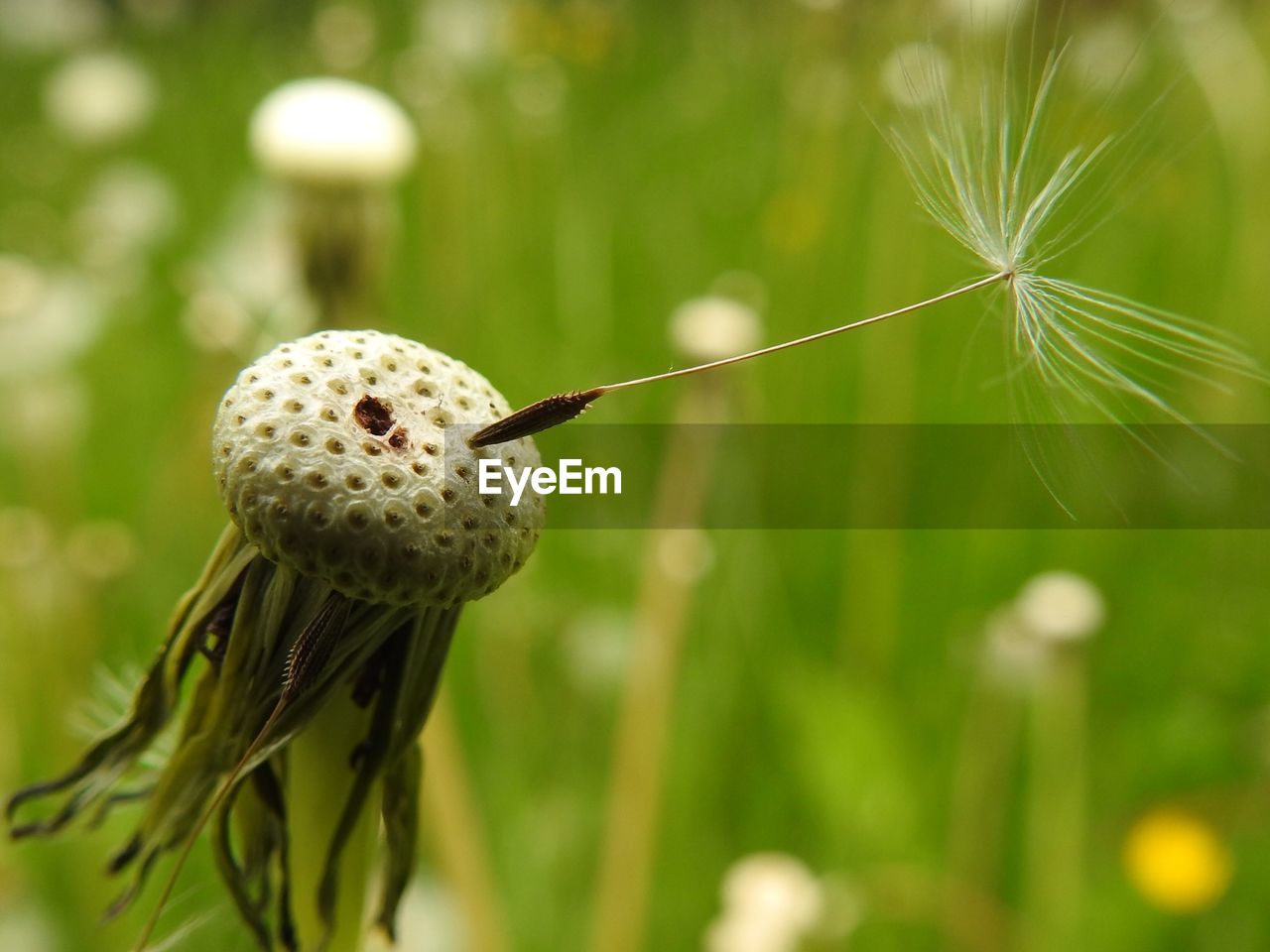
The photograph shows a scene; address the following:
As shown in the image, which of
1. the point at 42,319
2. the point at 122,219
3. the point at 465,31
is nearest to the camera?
the point at 42,319

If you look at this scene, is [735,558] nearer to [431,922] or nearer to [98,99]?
[431,922]

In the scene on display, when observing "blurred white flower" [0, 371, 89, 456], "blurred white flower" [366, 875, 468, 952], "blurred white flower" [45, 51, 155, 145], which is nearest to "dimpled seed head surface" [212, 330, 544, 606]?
"blurred white flower" [366, 875, 468, 952]

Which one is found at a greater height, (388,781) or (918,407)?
(918,407)

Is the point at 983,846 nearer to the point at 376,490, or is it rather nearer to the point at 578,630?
the point at 578,630

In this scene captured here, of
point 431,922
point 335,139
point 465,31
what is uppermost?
point 465,31

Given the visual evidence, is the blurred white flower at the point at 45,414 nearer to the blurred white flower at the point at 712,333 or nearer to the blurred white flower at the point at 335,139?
the blurred white flower at the point at 335,139

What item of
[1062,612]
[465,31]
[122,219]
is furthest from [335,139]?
[465,31]

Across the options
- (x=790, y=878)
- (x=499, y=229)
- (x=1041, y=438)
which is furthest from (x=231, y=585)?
(x=499, y=229)
